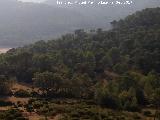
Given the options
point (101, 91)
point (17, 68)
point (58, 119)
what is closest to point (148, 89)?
point (101, 91)

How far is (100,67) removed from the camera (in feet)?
412

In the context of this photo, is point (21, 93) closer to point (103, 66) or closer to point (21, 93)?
point (21, 93)

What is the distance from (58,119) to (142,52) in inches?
2748

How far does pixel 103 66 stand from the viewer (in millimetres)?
125875

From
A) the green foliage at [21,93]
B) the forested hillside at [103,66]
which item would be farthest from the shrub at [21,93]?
the forested hillside at [103,66]

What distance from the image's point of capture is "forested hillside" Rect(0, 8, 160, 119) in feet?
300

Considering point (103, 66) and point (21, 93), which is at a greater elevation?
point (103, 66)

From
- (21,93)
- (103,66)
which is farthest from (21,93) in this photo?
(103,66)

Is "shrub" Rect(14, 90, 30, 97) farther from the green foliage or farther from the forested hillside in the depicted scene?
the forested hillside

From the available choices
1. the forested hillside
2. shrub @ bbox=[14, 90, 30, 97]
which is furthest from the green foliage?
the forested hillside

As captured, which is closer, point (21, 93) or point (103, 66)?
point (21, 93)

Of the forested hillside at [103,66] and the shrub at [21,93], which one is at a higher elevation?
the forested hillside at [103,66]

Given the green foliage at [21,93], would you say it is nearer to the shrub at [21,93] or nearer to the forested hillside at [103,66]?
the shrub at [21,93]

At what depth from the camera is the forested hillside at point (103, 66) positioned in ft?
300
